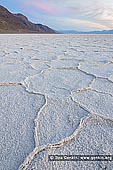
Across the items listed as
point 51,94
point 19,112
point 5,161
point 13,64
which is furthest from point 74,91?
point 13,64

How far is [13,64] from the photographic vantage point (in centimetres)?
211

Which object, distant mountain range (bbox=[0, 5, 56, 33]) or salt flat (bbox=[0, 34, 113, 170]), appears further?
distant mountain range (bbox=[0, 5, 56, 33])

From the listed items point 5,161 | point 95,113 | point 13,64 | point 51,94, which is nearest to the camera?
point 5,161

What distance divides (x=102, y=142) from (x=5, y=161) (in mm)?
375

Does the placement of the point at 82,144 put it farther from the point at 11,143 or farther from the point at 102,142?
the point at 11,143

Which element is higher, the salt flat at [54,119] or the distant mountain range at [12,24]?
the distant mountain range at [12,24]

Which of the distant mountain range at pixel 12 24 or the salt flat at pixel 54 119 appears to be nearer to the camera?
the salt flat at pixel 54 119

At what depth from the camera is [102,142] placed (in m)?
0.80

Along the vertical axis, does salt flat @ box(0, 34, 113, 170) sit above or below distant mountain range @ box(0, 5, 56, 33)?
below

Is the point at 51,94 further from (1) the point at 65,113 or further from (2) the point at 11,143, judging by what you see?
(2) the point at 11,143

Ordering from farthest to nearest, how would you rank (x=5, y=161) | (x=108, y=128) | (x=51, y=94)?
1. (x=51, y=94)
2. (x=108, y=128)
3. (x=5, y=161)

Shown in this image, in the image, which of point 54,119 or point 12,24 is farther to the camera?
point 12,24

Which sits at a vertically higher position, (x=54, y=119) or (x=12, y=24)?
(x=12, y=24)

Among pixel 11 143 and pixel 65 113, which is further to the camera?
pixel 65 113
